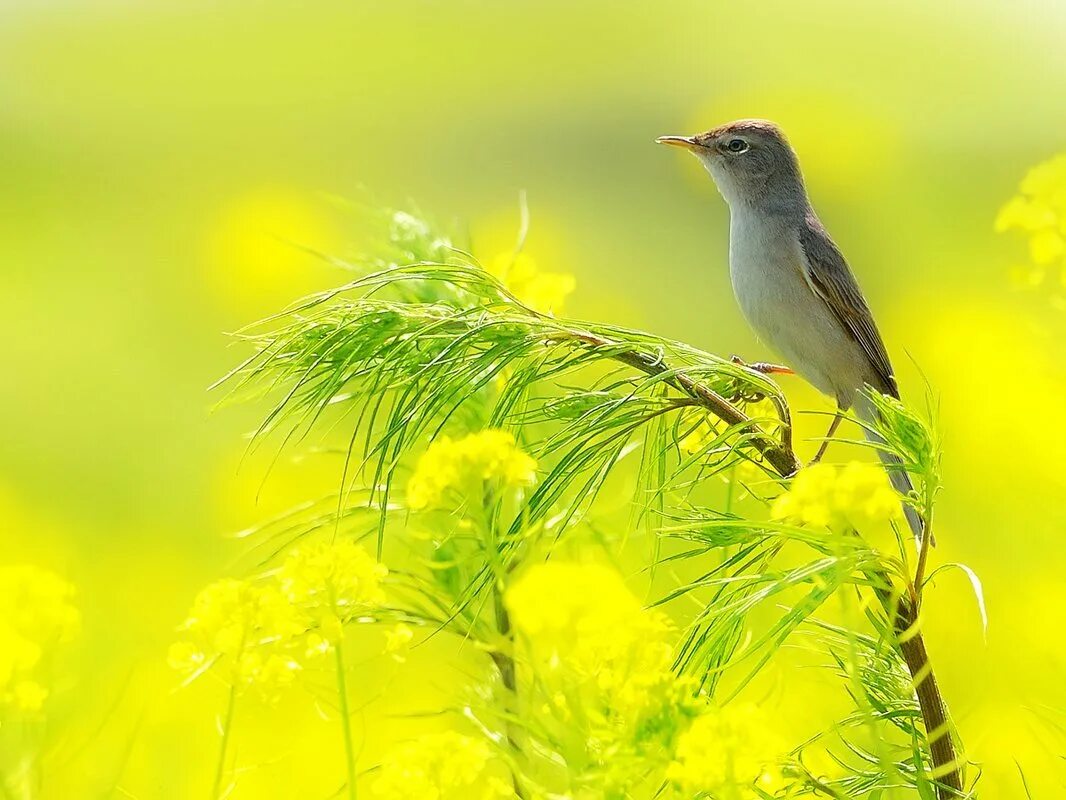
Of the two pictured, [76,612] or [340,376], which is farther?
[76,612]

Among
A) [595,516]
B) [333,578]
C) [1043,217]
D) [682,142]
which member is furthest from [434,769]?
[682,142]

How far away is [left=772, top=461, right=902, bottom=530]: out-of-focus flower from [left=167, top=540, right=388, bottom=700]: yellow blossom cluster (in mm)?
454

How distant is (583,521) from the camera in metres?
1.49

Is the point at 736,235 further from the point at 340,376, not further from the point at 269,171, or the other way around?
the point at 269,171

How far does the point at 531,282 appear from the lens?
182 cm

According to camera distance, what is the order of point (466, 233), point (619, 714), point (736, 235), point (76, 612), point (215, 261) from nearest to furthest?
point (619, 714), point (76, 612), point (466, 233), point (736, 235), point (215, 261)

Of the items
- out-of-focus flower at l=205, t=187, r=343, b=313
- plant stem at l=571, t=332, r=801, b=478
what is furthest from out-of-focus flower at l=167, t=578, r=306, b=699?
out-of-focus flower at l=205, t=187, r=343, b=313

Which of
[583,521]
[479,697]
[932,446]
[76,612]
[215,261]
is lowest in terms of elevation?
[215,261]

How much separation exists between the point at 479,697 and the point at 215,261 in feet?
25.3

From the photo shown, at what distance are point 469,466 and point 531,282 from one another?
27.1 inches

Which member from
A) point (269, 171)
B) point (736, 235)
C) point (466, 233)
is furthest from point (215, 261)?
point (466, 233)

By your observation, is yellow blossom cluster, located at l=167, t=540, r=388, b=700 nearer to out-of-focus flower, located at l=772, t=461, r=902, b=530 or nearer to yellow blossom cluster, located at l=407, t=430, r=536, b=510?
yellow blossom cluster, located at l=407, t=430, r=536, b=510

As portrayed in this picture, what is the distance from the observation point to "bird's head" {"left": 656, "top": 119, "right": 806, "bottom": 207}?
348 centimetres

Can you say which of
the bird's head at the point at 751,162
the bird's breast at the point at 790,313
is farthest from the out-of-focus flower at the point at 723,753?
the bird's head at the point at 751,162
